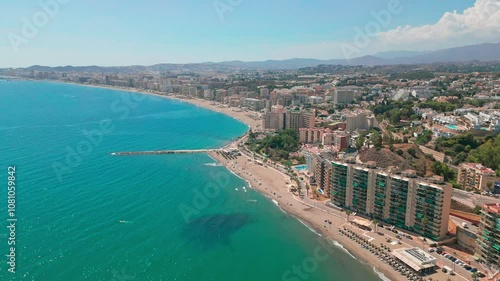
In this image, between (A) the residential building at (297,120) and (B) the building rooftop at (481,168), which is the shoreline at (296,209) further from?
(B) the building rooftop at (481,168)

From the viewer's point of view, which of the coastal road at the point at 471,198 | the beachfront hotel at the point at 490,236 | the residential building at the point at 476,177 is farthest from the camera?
the residential building at the point at 476,177

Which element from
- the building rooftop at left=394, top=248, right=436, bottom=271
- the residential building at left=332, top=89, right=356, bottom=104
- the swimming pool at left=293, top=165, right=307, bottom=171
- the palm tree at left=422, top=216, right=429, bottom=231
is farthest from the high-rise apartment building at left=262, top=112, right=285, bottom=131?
the building rooftop at left=394, top=248, right=436, bottom=271

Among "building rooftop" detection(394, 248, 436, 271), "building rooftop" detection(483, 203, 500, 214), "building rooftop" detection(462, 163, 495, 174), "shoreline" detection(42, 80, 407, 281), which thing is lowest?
"shoreline" detection(42, 80, 407, 281)

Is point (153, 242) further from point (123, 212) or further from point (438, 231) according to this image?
point (438, 231)

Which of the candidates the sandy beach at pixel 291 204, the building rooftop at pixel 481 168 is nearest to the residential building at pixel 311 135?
the sandy beach at pixel 291 204

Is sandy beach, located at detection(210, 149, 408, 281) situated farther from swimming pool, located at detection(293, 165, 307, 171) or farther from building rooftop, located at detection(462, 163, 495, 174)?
building rooftop, located at detection(462, 163, 495, 174)

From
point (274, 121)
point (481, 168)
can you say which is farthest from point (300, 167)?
point (274, 121)

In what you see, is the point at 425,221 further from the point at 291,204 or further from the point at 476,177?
the point at 291,204
